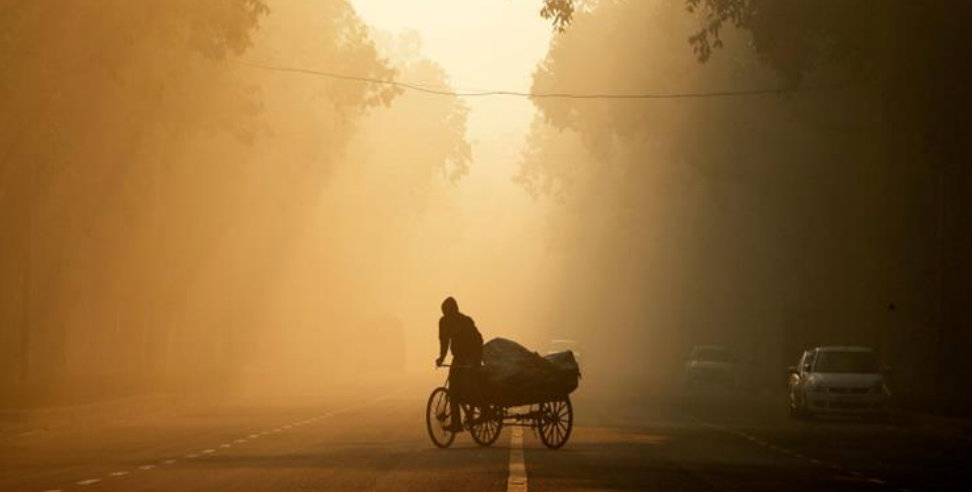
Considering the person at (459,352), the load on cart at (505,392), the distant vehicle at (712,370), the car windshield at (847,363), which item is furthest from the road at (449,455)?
the distant vehicle at (712,370)

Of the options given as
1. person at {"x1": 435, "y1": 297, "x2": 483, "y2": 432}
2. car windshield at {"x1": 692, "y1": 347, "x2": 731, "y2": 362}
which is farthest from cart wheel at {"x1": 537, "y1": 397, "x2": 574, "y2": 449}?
car windshield at {"x1": 692, "y1": 347, "x2": 731, "y2": 362}

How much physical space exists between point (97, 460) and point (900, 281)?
3678 cm

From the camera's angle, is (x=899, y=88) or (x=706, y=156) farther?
(x=706, y=156)

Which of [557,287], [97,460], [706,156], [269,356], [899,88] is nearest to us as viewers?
[97,460]

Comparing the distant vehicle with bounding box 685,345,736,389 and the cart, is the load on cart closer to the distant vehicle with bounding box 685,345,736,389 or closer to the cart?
the cart

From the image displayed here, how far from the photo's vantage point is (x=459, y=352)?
32.3 m

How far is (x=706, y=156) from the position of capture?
2844 inches

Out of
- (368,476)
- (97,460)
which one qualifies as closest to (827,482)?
(368,476)

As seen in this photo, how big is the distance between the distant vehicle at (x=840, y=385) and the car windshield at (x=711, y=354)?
89.1ft

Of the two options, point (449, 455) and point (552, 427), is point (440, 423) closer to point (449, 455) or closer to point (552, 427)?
point (552, 427)

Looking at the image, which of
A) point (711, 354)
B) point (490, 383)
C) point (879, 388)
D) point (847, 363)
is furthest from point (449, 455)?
point (711, 354)

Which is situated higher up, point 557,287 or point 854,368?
point 557,287

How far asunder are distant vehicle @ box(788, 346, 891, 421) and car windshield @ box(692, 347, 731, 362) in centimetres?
2716

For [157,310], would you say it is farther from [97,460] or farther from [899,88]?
[97,460]
